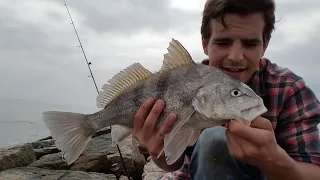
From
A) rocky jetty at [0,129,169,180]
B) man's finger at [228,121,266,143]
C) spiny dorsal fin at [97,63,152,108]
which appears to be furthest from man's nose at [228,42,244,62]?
rocky jetty at [0,129,169,180]

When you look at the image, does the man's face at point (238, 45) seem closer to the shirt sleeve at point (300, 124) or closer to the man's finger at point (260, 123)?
the shirt sleeve at point (300, 124)

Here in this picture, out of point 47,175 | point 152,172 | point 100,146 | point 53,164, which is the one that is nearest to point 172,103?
point 152,172

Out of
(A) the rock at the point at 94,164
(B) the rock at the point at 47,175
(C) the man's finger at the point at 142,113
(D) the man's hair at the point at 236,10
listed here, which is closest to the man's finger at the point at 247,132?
Answer: (C) the man's finger at the point at 142,113

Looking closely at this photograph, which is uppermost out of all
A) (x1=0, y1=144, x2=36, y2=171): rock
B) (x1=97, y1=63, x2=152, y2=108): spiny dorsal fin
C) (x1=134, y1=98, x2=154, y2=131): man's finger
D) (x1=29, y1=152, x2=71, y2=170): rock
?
(x1=97, y1=63, x2=152, y2=108): spiny dorsal fin

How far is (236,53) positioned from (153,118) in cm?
105

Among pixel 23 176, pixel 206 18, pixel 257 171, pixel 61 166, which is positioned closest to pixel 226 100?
pixel 257 171

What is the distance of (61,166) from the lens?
7.46 meters

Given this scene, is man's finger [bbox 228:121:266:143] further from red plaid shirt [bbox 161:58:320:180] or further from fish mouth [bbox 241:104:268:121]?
red plaid shirt [bbox 161:58:320:180]

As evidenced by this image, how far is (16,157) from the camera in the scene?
7.54 meters

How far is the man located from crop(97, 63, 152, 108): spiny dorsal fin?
0.34m

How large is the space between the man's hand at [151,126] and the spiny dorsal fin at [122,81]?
1.07 ft

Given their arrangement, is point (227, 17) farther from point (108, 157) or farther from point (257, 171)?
point (108, 157)

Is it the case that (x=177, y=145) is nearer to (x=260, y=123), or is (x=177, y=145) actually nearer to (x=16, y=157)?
(x=260, y=123)

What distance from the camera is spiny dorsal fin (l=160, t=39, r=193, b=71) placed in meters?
2.99
